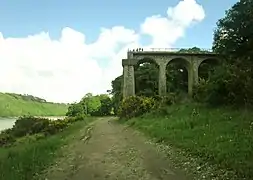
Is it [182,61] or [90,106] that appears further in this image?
[90,106]

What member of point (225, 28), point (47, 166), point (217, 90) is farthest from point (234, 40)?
point (47, 166)

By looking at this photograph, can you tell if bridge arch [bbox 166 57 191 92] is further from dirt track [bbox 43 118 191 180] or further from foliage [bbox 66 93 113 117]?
dirt track [bbox 43 118 191 180]

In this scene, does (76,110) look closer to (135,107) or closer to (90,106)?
(90,106)

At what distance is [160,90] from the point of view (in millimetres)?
63125

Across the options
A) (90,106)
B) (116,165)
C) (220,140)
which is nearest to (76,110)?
(90,106)

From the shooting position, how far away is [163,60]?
6500cm

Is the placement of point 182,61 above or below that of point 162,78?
above

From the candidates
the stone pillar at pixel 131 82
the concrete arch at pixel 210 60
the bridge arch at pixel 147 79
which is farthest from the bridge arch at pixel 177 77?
the stone pillar at pixel 131 82

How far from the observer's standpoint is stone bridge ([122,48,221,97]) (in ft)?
197

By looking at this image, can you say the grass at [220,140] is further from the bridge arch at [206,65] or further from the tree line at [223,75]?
the bridge arch at [206,65]

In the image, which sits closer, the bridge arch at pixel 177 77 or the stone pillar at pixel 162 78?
the stone pillar at pixel 162 78

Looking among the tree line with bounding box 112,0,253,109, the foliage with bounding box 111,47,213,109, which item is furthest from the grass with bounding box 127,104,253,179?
the foliage with bounding box 111,47,213,109

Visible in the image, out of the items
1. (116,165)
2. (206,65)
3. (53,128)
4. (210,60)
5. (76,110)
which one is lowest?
(116,165)

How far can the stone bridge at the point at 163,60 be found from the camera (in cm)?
5991
